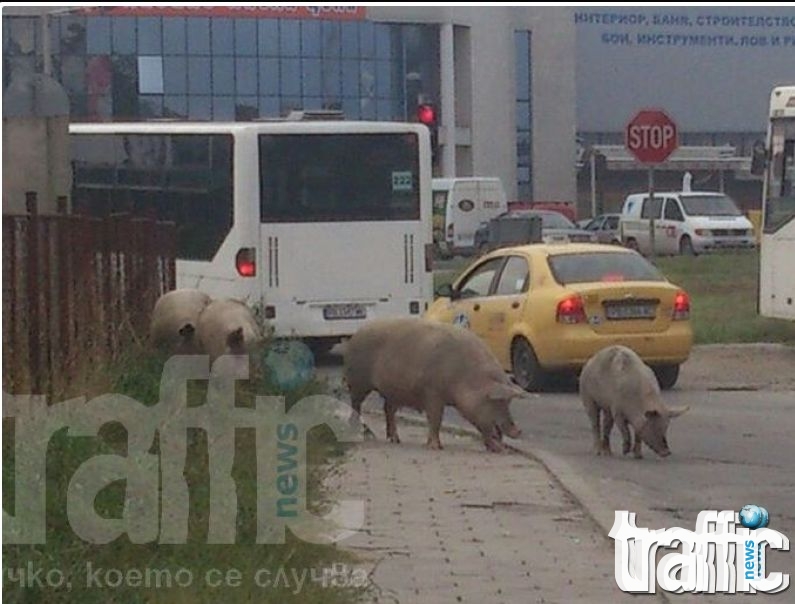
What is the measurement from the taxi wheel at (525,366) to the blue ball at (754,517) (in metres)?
7.93

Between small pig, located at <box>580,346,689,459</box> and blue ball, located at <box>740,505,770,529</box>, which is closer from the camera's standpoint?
blue ball, located at <box>740,505,770,529</box>

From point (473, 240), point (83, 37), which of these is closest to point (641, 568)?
point (473, 240)

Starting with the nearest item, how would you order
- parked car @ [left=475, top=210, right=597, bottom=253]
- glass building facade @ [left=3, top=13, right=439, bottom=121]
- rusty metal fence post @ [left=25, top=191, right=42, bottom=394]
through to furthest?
rusty metal fence post @ [left=25, top=191, right=42, bottom=394]
parked car @ [left=475, top=210, right=597, bottom=253]
glass building facade @ [left=3, top=13, right=439, bottom=121]

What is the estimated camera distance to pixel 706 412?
18203 mm

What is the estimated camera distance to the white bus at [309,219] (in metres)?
22.9

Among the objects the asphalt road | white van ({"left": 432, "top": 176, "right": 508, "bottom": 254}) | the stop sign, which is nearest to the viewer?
the asphalt road

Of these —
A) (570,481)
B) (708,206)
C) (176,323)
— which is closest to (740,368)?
(176,323)

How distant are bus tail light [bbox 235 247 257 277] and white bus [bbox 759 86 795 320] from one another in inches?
263

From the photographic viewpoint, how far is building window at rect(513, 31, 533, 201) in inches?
2874

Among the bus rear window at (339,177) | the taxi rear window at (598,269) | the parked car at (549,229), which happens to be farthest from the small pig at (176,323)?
the parked car at (549,229)

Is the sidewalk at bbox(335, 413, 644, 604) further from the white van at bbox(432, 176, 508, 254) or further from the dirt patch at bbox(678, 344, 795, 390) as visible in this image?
the white van at bbox(432, 176, 508, 254)

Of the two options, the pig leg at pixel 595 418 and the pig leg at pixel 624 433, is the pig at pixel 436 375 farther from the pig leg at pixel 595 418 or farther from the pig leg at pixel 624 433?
the pig leg at pixel 624 433

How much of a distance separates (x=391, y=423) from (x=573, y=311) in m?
4.65

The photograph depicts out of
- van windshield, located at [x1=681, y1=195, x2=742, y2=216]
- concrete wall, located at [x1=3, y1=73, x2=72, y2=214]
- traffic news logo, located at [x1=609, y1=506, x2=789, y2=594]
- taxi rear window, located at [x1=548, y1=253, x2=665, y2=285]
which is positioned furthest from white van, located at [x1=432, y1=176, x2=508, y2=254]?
traffic news logo, located at [x1=609, y1=506, x2=789, y2=594]
